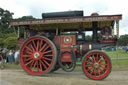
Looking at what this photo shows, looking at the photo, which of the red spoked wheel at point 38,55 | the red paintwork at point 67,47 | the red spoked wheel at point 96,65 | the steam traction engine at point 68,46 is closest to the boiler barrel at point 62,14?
the steam traction engine at point 68,46

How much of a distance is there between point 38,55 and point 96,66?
247 centimetres

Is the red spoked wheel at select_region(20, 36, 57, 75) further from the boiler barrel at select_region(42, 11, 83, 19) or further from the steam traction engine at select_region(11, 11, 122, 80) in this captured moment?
the boiler barrel at select_region(42, 11, 83, 19)

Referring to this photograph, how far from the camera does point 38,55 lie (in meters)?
6.12

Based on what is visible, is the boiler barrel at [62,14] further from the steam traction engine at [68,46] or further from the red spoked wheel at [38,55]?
the red spoked wheel at [38,55]

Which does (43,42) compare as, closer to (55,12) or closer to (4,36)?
(55,12)

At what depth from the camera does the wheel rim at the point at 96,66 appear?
543 centimetres

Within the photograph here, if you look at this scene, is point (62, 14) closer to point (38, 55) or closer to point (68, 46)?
point (68, 46)

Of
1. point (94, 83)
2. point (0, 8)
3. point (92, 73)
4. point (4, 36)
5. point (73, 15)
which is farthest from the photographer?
point (0, 8)

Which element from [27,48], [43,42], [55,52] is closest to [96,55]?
[55,52]

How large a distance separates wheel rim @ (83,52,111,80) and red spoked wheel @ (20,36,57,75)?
1.35 meters

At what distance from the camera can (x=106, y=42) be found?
5898mm

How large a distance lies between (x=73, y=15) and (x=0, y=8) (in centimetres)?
3874

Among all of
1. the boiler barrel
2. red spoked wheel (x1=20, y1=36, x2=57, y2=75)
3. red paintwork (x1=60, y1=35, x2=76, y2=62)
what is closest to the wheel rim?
red paintwork (x1=60, y1=35, x2=76, y2=62)

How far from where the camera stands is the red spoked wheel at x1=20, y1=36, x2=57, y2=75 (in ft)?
19.7
